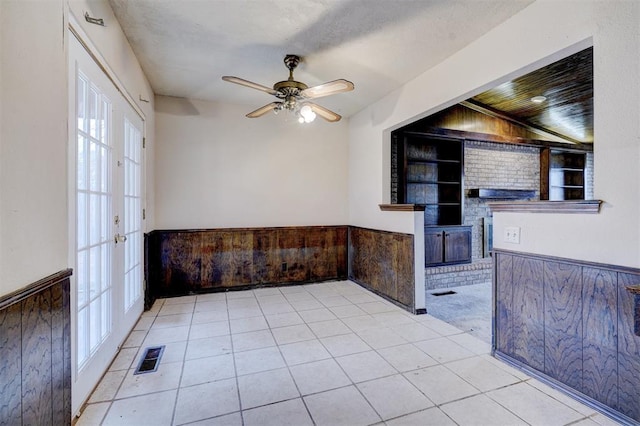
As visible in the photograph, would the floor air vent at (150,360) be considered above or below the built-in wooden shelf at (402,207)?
below

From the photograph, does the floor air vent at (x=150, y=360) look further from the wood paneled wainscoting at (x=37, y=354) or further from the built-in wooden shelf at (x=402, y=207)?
the built-in wooden shelf at (x=402, y=207)

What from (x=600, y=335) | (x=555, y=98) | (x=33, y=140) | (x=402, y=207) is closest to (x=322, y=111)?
(x=402, y=207)

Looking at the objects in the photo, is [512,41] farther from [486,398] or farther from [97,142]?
[97,142]

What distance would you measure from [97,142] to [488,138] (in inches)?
204

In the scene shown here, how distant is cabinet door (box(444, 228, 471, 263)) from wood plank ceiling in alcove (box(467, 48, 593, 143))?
2011 mm

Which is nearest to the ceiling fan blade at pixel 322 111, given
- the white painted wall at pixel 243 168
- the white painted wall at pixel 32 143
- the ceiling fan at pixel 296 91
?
the ceiling fan at pixel 296 91

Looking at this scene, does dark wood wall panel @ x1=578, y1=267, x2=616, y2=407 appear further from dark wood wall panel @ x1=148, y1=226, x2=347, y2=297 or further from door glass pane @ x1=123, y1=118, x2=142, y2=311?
door glass pane @ x1=123, y1=118, x2=142, y2=311

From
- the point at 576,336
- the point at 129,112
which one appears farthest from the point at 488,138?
the point at 129,112

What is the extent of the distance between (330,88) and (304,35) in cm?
49

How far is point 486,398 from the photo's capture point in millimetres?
1937

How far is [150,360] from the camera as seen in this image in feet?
7.90

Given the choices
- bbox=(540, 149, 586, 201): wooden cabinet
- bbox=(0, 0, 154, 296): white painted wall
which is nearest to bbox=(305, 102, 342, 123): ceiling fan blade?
bbox=(0, 0, 154, 296): white painted wall

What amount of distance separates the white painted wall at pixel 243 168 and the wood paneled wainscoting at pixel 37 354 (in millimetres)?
2790

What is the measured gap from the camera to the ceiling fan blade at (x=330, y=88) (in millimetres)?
2543
